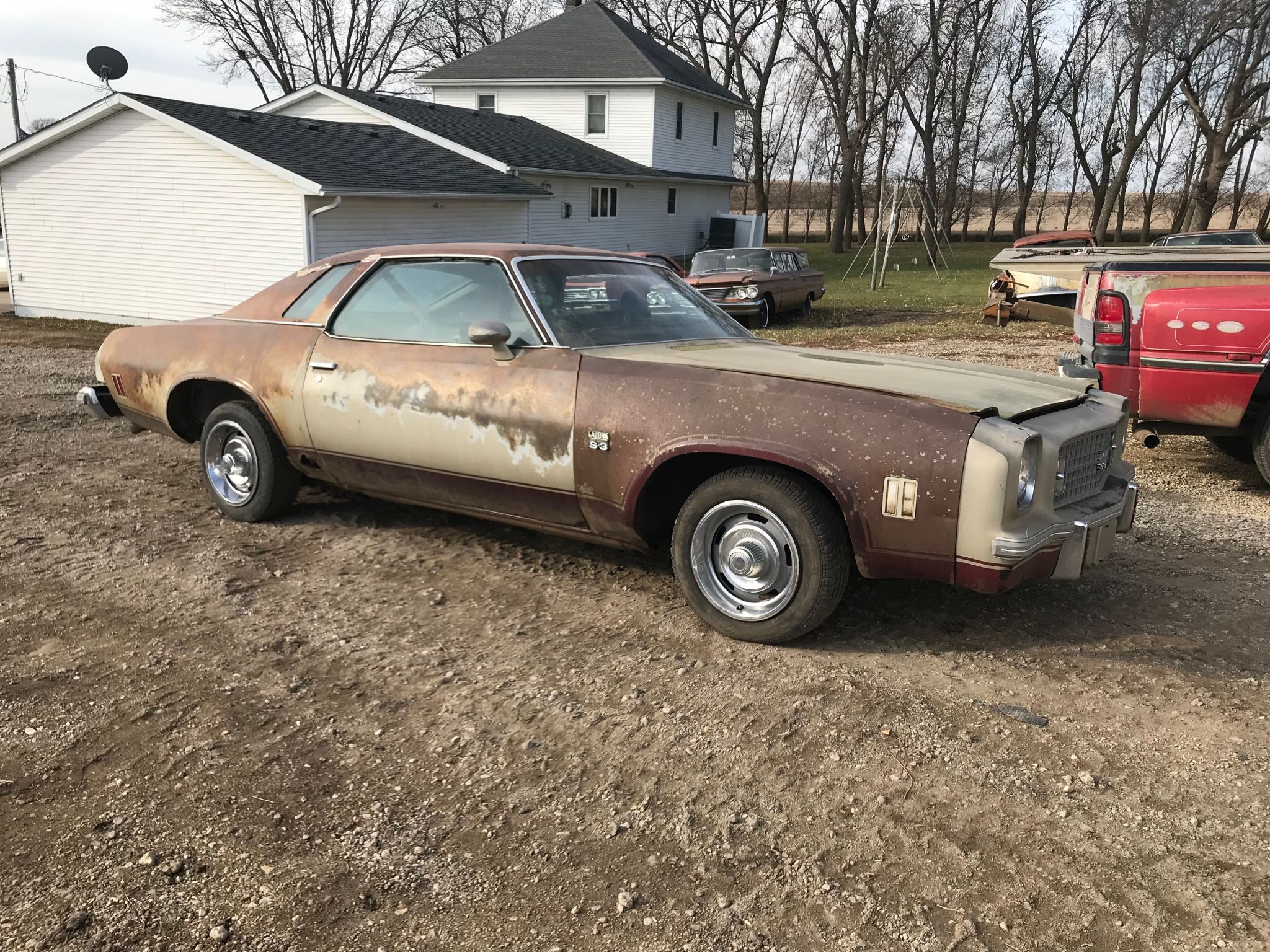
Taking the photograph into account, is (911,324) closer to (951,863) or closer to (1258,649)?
(1258,649)

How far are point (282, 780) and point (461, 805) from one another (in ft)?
1.89

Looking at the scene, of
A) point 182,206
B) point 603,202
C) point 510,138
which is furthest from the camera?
point 603,202

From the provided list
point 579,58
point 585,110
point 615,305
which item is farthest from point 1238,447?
point 579,58

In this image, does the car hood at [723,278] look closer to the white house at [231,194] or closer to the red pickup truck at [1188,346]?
the white house at [231,194]

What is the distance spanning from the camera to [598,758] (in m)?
3.29

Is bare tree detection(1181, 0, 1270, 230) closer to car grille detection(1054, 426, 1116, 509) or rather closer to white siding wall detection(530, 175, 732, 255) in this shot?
white siding wall detection(530, 175, 732, 255)

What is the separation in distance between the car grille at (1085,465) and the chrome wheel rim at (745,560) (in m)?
1.05

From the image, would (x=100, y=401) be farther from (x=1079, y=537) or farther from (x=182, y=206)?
(x=182, y=206)

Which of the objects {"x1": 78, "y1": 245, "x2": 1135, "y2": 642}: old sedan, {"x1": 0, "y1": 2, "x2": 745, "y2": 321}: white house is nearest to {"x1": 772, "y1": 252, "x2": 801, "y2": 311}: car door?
{"x1": 0, "y1": 2, "x2": 745, "y2": 321}: white house

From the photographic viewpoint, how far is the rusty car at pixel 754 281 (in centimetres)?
1738

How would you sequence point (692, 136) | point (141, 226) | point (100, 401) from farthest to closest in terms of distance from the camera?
point (692, 136)
point (141, 226)
point (100, 401)

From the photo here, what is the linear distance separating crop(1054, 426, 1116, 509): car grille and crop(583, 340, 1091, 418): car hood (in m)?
0.18

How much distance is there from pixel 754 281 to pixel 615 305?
42.5 ft

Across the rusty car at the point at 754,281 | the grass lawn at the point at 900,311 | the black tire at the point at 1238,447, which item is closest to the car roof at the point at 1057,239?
the grass lawn at the point at 900,311
